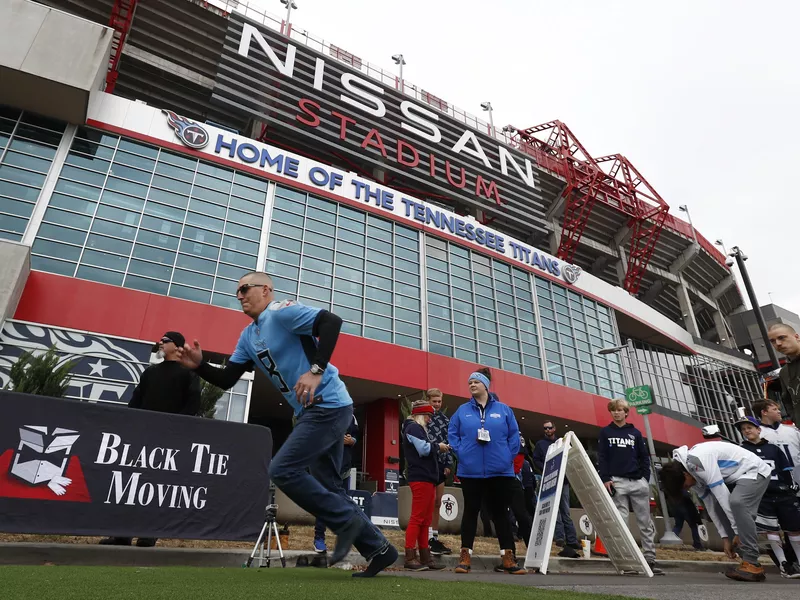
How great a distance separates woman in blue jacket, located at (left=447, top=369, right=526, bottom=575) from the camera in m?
4.71

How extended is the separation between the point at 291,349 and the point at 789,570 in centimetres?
604

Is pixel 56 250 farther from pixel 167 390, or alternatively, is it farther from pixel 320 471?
pixel 320 471

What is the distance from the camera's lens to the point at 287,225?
18266 mm

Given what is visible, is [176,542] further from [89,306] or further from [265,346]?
[89,306]

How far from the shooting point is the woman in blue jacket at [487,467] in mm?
4711

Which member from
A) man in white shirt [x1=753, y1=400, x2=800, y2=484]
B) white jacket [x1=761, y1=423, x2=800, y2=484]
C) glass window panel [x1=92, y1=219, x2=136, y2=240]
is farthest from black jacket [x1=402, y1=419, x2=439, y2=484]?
glass window panel [x1=92, y1=219, x2=136, y2=240]

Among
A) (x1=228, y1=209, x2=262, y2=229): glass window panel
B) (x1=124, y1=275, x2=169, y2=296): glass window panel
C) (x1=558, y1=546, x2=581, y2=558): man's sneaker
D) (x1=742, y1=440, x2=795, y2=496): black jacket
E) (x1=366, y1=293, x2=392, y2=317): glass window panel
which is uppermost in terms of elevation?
(x1=228, y1=209, x2=262, y2=229): glass window panel

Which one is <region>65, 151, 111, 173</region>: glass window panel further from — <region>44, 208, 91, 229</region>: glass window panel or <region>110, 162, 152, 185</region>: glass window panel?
<region>44, 208, 91, 229</region>: glass window panel

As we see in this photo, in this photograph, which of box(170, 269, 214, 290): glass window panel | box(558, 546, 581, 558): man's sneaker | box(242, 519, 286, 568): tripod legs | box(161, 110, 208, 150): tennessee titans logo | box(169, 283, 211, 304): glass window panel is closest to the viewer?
box(242, 519, 286, 568): tripod legs

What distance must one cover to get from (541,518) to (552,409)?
56.3 feet

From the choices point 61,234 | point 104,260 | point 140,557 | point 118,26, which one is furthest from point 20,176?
point 140,557

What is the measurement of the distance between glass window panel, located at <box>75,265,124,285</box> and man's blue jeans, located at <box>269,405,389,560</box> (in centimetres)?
1393

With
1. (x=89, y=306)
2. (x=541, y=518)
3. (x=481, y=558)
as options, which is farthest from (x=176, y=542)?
(x=89, y=306)

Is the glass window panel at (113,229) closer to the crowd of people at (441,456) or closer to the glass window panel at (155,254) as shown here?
the glass window panel at (155,254)
